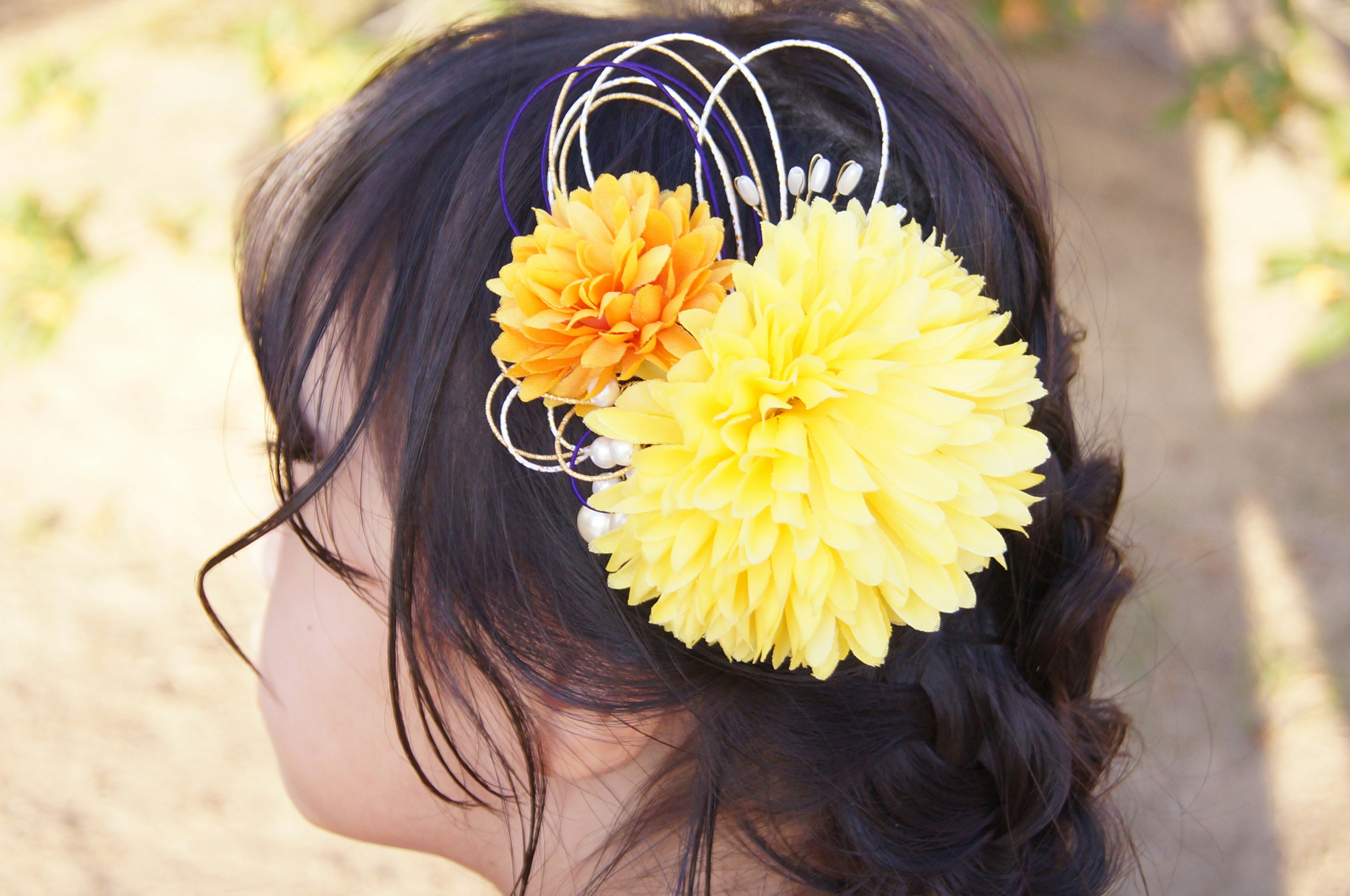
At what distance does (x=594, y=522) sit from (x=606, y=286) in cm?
19

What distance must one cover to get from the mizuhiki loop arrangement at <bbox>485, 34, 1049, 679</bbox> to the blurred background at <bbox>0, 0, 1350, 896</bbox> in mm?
828

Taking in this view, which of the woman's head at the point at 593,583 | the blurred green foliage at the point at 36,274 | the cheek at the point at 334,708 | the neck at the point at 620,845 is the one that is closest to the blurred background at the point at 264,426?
the blurred green foliage at the point at 36,274

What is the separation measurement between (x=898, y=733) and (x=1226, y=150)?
338 cm

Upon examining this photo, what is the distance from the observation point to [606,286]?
0.69m

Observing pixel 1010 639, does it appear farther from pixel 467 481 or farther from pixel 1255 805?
pixel 1255 805

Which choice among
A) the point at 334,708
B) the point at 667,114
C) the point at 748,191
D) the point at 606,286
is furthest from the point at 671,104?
the point at 334,708

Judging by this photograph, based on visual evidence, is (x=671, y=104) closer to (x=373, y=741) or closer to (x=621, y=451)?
(x=621, y=451)

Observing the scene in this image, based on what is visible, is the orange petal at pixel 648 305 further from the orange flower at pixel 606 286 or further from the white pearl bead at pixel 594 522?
the white pearl bead at pixel 594 522

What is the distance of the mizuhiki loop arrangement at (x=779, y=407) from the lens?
645mm

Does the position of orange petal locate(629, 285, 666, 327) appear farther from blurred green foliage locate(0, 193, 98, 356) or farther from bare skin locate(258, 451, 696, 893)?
blurred green foliage locate(0, 193, 98, 356)

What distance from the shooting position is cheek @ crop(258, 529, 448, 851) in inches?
38.6

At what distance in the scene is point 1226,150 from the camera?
3438mm

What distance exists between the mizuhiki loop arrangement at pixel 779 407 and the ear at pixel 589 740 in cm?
20

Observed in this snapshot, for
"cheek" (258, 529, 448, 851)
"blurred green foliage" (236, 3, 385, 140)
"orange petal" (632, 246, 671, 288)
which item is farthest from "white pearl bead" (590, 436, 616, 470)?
"blurred green foliage" (236, 3, 385, 140)
